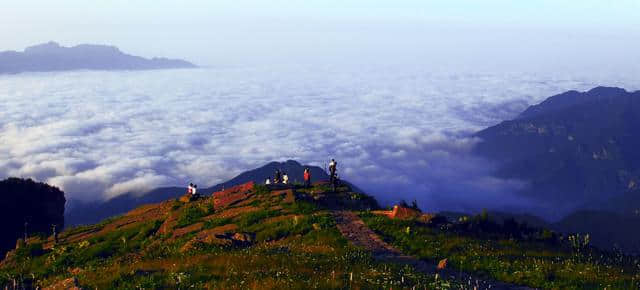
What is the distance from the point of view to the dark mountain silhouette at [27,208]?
316ft

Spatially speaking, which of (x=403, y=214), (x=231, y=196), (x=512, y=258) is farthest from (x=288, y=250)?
(x=231, y=196)

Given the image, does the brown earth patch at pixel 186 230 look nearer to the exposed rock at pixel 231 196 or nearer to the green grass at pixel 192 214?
the green grass at pixel 192 214

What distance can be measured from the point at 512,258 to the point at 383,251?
18.8 ft

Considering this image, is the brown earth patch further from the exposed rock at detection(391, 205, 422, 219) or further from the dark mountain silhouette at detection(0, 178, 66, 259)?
the dark mountain silhouette at detection(0, 178, 66, 259)

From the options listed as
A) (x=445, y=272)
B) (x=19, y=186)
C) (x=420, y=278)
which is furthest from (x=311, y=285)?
(x=19, y=186)

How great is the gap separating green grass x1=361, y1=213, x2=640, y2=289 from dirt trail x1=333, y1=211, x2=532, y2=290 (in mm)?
582

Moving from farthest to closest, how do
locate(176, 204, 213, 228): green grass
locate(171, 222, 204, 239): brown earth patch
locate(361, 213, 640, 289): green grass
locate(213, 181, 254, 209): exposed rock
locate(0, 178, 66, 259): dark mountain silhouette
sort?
locate(0, 178, 66, 259): dark mountain silhouette < locate(213, 181, 254, 209): exposed rock < locate(176, 204, 213, 228): green grass < locate(171, 222, 204, 239): brown earth patch < locate(361, 213, 640, 289): green grass

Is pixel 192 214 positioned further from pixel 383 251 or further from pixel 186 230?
pixel 383 251

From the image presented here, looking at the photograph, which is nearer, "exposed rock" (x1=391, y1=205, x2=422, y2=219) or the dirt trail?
the dirt trail

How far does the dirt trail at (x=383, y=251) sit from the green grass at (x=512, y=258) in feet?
1.91

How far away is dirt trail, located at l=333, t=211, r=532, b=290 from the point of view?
67.6ft

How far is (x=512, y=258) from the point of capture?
24734 mm

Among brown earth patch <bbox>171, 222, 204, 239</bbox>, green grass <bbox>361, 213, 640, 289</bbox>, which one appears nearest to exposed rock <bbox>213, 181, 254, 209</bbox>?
brown earth patch <bbox>171, 222, 204, 239</bbox>

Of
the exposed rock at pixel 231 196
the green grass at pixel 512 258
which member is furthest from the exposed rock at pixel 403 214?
the exposed rock at pixel 231 196
